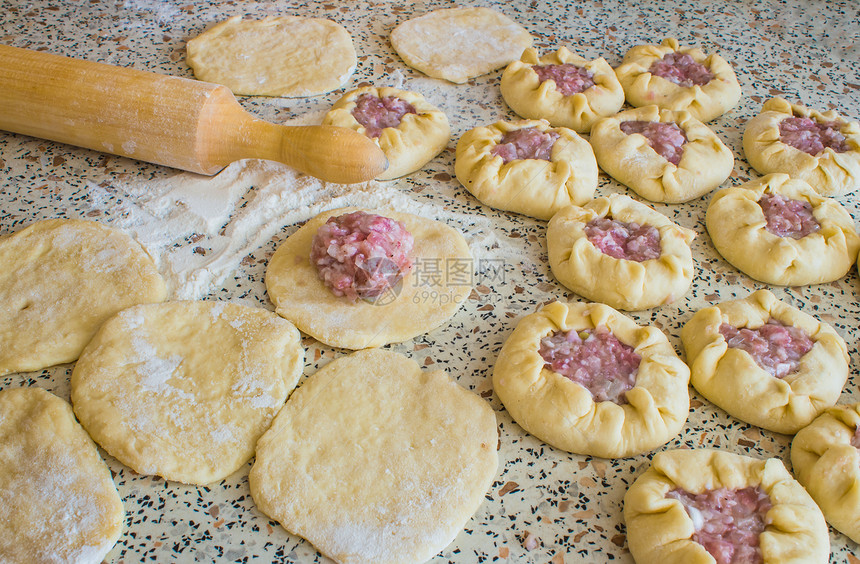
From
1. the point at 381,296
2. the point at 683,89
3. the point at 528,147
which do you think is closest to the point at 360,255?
the point at 381,296

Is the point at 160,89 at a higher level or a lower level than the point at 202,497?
higher

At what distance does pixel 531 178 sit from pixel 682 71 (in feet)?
3.74

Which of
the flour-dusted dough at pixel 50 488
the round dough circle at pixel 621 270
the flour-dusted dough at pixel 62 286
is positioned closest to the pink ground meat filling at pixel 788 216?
the round dough circle at pixel 621 270

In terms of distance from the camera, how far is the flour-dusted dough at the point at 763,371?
5.71 ft

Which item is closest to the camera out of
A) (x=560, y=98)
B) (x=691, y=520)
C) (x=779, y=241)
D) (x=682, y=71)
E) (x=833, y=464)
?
(x=691, y=520)

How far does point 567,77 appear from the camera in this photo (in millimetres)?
2754

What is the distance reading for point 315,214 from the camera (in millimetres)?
2332

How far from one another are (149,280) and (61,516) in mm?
768

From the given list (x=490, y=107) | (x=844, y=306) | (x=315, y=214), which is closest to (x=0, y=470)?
(x=315, y=214)

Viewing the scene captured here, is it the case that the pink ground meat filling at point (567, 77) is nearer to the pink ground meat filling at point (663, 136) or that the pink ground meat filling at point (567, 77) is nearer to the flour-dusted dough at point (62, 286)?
the pink ground meat filling at point (663, 136)

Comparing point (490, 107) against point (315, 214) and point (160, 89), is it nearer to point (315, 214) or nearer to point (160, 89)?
point (315, 214)

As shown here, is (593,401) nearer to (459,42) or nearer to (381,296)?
(381,296)

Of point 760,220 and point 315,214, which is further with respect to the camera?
point 315,214

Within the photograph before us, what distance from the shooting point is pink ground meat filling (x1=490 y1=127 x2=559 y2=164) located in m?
2.40
